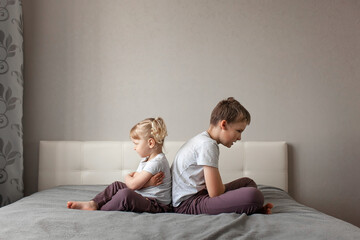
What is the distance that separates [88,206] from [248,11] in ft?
5.81

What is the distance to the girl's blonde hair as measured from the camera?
2051mm

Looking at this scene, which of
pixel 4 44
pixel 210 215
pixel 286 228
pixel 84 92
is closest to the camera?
pixel 286 228

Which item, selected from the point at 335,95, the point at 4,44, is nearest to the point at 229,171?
the point at 335,95

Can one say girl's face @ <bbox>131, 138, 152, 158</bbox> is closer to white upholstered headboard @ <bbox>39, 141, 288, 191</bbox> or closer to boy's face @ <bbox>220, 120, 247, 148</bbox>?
boy's face @ <bbox>220, 120, 247, 148</bbox>

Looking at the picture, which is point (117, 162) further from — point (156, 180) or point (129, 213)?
point (129, 213)

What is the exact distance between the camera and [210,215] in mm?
1776

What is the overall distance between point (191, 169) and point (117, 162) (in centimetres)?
93

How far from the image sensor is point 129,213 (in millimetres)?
1761

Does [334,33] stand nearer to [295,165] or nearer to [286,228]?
[295,165]

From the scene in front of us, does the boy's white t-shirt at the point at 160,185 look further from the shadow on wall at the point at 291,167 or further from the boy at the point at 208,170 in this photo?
the shadow on wall at the point at 291,167

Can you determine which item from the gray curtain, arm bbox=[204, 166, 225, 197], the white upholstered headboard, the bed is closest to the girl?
the bed

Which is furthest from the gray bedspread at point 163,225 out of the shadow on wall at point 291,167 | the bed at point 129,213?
the shadow on wall at point 291,167

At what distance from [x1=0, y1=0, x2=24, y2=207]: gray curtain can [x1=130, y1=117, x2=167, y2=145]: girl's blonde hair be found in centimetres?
99

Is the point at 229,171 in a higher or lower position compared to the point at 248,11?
lower
